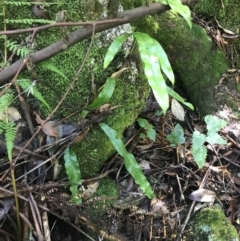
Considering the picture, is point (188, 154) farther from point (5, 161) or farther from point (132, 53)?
point (5, 161)

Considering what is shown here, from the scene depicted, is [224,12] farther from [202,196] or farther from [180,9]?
[202,196]

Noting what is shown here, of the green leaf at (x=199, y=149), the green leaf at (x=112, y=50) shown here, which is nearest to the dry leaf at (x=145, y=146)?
the green leaf at (x=199, y=149)

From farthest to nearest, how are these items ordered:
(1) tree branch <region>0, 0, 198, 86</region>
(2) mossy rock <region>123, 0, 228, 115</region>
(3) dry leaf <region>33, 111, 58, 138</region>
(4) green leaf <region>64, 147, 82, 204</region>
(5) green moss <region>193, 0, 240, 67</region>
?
(5) green moss <region>193, 0, 240, 67</region> < (2) mossy rock <region>123, 0, 228, 115</region> < (3) dry leaf <region>33, 111, 58, 138</region> < (4) green leaf <region>64, 147, 82, 204</region> < (1) tree branch <region>0, 0, 198, 86</region>

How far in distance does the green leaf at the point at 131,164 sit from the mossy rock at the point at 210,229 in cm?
38

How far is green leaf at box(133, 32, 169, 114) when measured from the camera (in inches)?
74.0

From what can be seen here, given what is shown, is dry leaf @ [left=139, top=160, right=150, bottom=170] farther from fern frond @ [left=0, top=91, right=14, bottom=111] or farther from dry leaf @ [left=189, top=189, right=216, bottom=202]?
fern frond @ [left=0, top=91, right=14, bottom=111]

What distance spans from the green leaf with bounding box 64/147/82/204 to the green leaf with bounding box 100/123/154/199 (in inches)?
9.1

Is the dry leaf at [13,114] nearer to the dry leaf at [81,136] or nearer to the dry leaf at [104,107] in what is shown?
the dry leaf at [81,136]

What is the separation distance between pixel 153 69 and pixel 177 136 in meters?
0.78

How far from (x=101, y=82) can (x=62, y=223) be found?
33.4 inches

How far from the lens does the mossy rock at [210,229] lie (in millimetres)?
2271

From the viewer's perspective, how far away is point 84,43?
246 centimetres

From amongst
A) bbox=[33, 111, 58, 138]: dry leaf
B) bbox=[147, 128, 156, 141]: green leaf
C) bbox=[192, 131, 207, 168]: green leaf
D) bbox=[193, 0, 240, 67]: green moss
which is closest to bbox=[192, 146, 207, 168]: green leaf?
bbox=[192, 131, 207, 168]: green leaf

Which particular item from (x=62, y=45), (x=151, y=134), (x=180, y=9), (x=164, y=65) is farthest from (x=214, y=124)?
(x=62, y=45)
